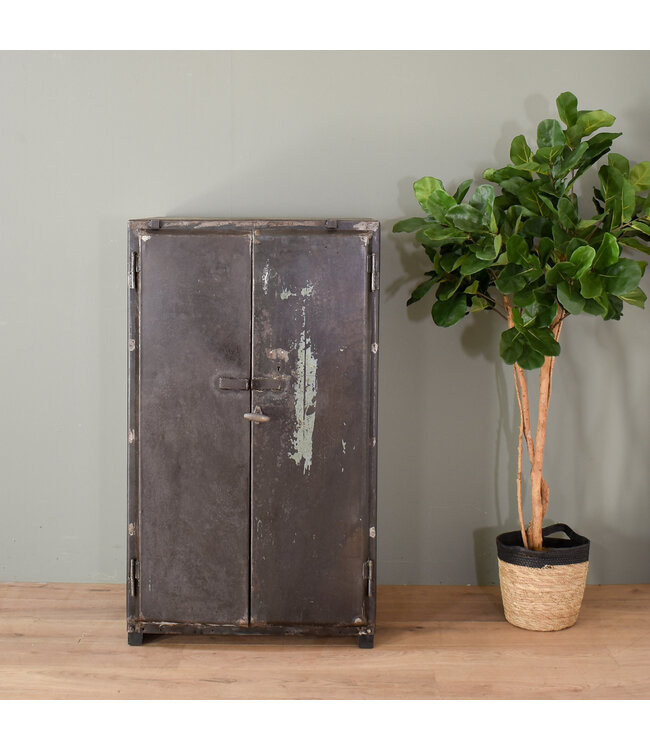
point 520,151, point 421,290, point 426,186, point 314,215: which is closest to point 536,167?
point 520,151

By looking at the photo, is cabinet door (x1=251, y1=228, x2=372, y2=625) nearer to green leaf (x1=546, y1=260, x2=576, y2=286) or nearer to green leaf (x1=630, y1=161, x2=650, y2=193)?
green leaf (x1=546, y1=260, x2=576, y2=286)

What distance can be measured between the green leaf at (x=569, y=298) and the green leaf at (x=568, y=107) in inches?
26.3

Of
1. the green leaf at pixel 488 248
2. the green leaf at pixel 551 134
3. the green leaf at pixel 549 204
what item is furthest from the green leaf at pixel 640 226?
the green leaf at pixel 488 248

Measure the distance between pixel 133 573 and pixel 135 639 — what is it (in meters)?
0.24

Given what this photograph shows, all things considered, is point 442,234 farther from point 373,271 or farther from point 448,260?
point 373,271

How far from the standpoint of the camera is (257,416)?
283cm

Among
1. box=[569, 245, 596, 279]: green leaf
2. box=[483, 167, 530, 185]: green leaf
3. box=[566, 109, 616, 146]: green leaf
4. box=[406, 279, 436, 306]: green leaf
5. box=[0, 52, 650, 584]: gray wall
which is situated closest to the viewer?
box=[569, 245, 596, 279]: green leaf

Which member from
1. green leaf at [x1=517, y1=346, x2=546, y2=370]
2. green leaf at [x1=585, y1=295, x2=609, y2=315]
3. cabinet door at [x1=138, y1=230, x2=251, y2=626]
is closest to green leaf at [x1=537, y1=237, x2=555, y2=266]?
green leaf at [x1=585, y1=295, x2=609, y2=315]

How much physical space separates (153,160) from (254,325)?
101 centimetres

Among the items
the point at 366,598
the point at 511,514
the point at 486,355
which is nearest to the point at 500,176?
the point at 486,355

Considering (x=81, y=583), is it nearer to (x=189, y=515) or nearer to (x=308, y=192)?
(x=189, y=515)

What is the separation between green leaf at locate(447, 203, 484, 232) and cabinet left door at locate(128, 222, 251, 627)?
2.44ft

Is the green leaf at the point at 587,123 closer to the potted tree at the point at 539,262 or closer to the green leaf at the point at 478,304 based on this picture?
the potted tree at the point at 539,262

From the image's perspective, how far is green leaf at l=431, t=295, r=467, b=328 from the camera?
10.1ft
